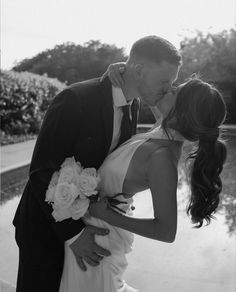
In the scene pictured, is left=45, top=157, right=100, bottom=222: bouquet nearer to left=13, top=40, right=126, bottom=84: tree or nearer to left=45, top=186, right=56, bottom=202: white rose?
left=45, top=186, right=56, bottom=202: white rose

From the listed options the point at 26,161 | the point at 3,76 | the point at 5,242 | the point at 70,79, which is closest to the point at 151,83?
the point at 5,242

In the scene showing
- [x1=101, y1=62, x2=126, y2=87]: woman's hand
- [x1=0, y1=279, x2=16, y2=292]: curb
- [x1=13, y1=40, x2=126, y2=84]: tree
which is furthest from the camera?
[x1=13, y1=40, x2=126, y2=84]: tree

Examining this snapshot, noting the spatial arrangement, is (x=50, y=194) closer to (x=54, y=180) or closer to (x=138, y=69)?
(x=54, y=180)

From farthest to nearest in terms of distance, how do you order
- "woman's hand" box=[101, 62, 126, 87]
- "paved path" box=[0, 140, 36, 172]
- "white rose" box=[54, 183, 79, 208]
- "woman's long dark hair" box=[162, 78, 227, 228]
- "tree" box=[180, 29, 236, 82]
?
"tree" box=[180, 29, 236, 82], "paved path" box=[0, 140, 36, 172], "woman's hand" box=[101, 62, 126, 87], "white rose" box=[54, 183, 79, 208], "woman's long dark hair" box=[162, 78, 227, 228]

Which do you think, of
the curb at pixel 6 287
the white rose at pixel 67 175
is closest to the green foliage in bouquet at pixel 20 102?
the curb at pixel 6 287

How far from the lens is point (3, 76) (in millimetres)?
13602

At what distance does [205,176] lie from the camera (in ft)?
5.84

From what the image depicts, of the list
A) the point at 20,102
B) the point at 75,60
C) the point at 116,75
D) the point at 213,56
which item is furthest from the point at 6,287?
the point at 75,60

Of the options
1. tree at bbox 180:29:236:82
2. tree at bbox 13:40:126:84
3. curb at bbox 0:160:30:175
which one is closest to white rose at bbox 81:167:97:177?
curb at bbox 0:160:30:175

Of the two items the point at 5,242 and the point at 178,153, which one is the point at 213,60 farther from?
the point at 178,153

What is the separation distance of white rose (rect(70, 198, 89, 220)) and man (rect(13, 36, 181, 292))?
0.05 metres

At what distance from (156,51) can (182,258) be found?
298cm

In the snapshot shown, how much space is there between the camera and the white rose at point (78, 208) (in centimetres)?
178

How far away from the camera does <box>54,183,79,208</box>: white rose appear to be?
1731 millimetres
